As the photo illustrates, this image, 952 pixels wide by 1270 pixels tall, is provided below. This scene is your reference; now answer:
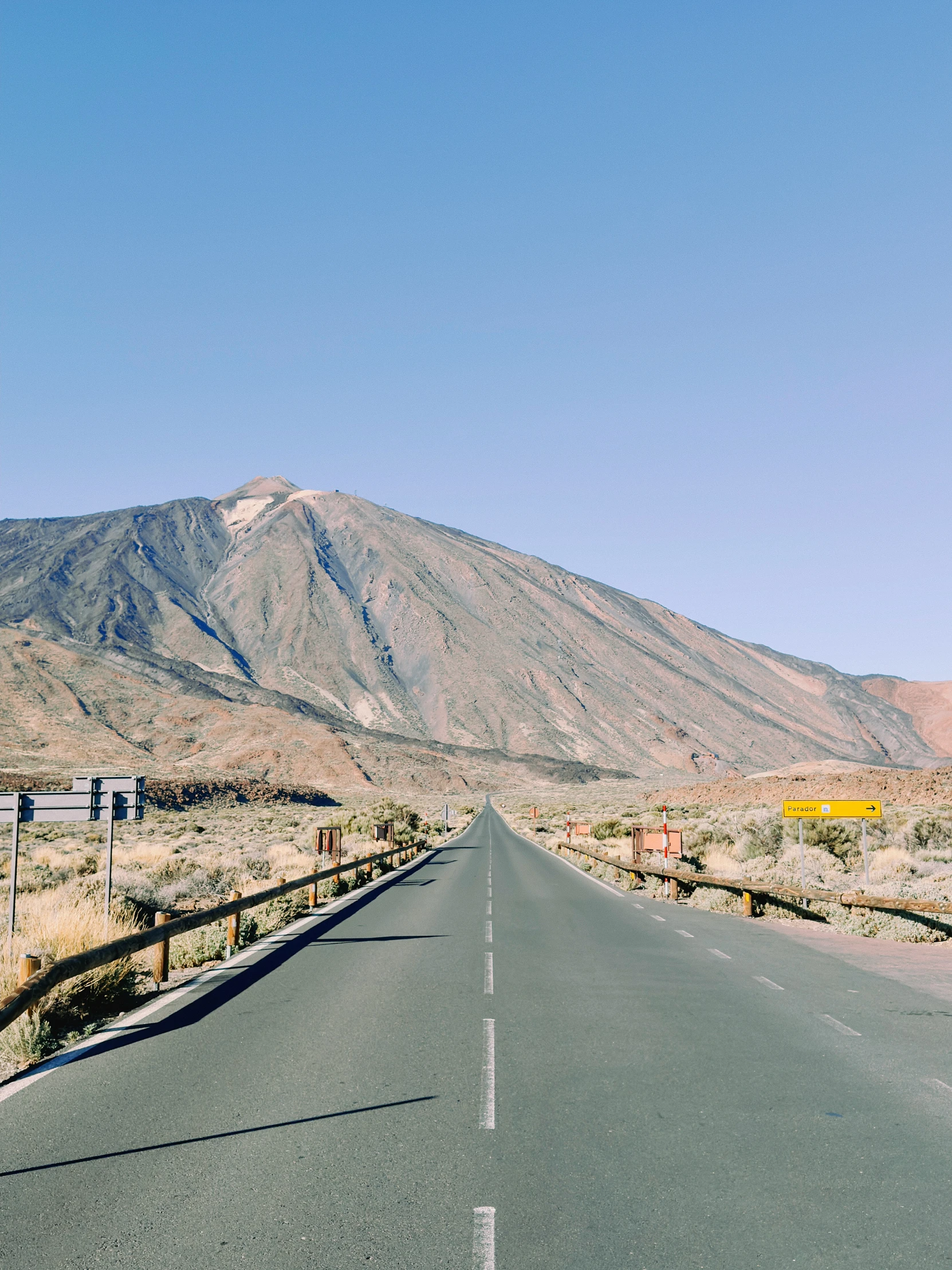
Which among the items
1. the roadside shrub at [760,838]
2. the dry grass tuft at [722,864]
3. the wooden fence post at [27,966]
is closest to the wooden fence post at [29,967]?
the wooden fence post at [27,966]

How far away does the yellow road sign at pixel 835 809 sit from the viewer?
1638 cm

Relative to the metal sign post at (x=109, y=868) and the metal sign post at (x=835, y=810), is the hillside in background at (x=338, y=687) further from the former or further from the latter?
the metal sign post at (x=109, y=868)

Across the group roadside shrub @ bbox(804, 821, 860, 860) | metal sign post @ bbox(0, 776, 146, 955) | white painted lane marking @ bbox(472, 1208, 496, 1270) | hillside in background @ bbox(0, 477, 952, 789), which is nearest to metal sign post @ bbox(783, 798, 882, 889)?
roadside shrub @ bbox(804, 821, 860, 860)

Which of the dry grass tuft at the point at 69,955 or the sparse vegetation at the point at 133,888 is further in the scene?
the sparse vegetation at the point at 133,888

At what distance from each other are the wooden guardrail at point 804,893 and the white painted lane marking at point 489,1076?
26.0ft

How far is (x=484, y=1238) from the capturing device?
163 inches

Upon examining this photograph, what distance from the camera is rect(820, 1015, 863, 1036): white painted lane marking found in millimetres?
8039

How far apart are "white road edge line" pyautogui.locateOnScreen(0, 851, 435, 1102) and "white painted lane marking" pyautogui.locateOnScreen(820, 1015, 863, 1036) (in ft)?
21.3

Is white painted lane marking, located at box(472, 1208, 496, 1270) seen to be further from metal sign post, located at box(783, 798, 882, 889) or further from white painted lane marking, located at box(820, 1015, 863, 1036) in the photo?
metal sign post, located at box(783, 798, 882, 889)

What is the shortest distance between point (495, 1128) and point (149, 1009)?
188 inches

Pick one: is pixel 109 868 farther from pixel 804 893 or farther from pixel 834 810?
pixel 834 810

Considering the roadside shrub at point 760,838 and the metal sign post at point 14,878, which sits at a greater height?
the metal sign post at point 14,878

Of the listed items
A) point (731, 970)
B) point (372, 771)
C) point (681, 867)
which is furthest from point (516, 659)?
point (731, 970)

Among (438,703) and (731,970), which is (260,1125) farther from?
(438,703)
